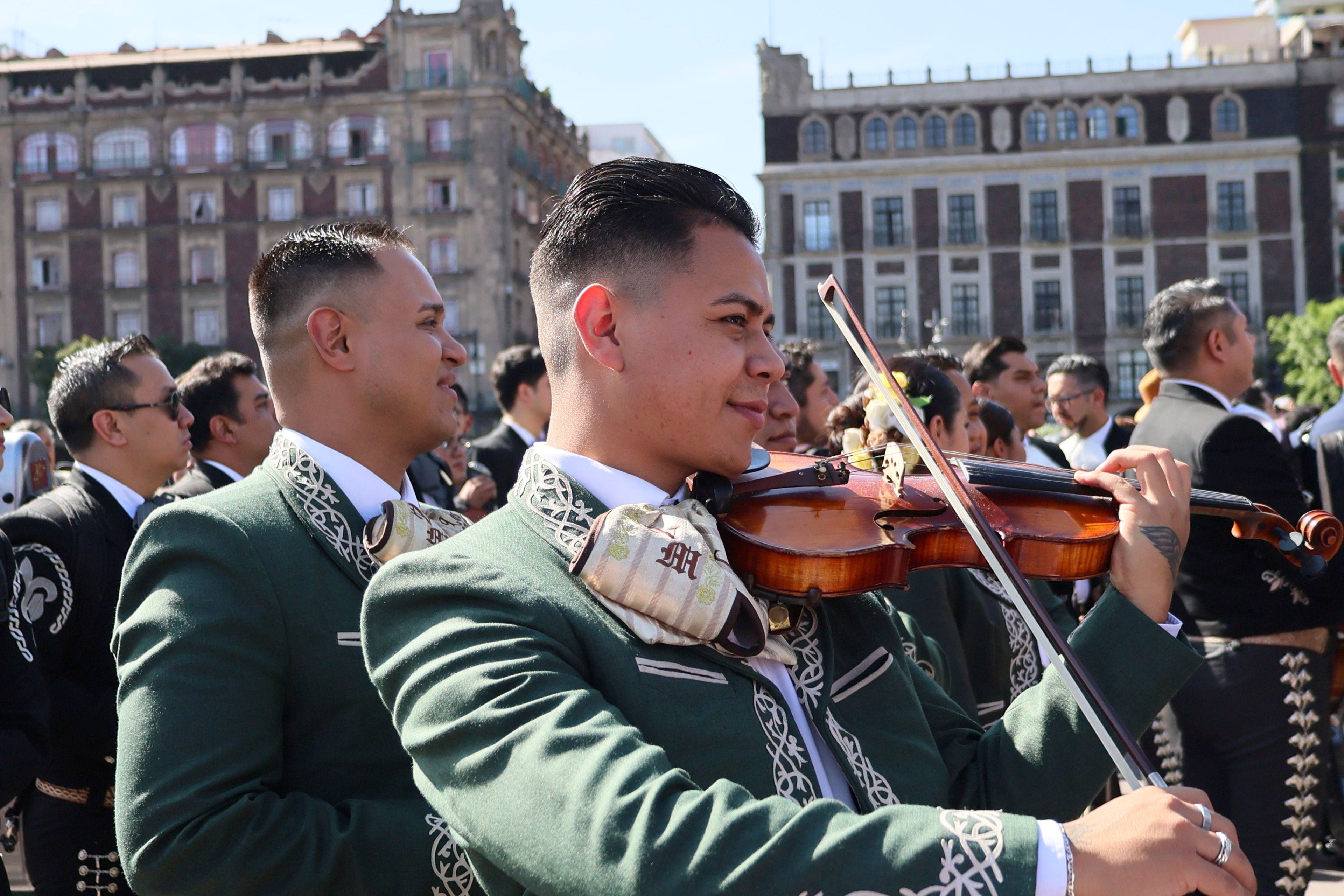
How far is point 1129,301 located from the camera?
4488cm

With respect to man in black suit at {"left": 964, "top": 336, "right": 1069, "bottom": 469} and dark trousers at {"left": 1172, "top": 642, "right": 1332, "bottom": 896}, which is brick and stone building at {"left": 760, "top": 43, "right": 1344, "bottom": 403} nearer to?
man in black suit at {"left": 964, "top": 336, "right": 1069, "bottom": 469}

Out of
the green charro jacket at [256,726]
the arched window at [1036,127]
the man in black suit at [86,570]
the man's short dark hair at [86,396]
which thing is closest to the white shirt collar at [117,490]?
the man in black suit at [86,570]

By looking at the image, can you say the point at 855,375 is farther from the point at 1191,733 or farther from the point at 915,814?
the point at 915,814

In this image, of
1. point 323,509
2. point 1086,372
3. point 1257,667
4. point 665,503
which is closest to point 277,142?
point 1086,372

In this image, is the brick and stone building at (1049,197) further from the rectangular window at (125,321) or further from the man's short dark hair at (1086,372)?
A: the man's short dark hair at (1086,372)

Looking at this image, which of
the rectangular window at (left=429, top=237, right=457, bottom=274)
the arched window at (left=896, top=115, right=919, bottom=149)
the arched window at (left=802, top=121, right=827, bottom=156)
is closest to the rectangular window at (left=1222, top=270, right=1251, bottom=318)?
the arched window at (left=896, top=115, right=919, bottom=149)

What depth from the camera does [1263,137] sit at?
145ft

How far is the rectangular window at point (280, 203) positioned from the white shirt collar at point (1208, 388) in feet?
145

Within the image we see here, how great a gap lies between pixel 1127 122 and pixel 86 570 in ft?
153

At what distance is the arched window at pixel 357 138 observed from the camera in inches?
1758

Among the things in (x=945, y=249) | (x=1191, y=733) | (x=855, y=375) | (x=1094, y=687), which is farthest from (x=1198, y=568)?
(x=945, y=249)

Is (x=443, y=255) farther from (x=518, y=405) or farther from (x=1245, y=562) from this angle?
(x=1245, y=562)

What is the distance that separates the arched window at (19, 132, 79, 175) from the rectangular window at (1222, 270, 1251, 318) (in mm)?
40925

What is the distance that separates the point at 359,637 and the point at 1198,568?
3.04 metres
